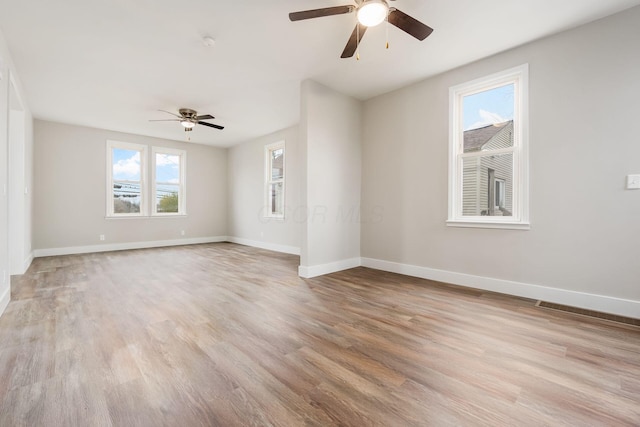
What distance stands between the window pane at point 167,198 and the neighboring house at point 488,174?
684cm

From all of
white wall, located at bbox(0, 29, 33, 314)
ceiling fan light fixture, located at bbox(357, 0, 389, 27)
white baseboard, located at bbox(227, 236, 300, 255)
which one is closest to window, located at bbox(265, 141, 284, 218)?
white baseboard, located at bbox(227, 236, 300, 255)

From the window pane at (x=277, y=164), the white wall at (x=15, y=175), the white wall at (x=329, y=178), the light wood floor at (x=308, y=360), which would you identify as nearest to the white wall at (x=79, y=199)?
the white wall at (x=15, y=175)

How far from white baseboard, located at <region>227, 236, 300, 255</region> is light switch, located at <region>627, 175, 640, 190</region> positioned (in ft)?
15.9

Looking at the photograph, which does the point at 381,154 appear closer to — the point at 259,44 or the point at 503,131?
the point at 503,131

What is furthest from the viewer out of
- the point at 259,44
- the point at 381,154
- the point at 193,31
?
the point at 381,154

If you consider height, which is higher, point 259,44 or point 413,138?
point 259,44

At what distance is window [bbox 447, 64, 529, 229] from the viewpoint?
303cm

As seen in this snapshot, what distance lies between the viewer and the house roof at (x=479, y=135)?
3.27 m

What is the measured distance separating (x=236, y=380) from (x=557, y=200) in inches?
131

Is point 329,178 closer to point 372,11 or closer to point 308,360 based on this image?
point 372,11

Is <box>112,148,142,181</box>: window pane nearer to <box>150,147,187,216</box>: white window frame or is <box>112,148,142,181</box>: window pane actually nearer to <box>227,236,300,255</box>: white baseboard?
<box>150,147,187,216</box>: white window frame

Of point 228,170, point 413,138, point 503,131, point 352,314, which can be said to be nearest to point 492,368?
point 352,314

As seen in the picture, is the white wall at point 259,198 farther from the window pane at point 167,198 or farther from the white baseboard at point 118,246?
the window pane at point 167,198

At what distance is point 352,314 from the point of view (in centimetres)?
254
